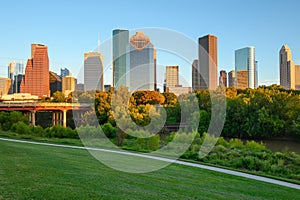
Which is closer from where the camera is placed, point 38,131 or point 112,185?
point 112,185

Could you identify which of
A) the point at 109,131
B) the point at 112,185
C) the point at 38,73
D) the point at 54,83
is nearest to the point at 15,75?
the point at 54,83

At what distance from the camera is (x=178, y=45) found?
790cm

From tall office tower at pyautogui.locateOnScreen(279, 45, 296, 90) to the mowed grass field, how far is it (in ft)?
264

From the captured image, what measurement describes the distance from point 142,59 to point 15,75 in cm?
13862

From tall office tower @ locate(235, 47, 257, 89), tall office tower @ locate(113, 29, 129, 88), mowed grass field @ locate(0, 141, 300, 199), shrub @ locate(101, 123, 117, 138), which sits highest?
tall office tower @ locate(235, 47, 257, 89)

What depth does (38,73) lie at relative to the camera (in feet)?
321

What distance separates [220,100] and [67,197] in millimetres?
25358

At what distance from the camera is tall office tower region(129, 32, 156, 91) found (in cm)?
828

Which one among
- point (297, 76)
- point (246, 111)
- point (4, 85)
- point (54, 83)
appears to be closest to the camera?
point (246, 111)

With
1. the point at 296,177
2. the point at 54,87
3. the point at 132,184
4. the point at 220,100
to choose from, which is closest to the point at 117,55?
the point at 132,184

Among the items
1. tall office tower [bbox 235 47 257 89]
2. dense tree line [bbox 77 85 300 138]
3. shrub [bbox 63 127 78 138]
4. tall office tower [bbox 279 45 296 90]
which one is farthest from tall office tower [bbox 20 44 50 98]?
shrub [bbox 63 127 78 138]

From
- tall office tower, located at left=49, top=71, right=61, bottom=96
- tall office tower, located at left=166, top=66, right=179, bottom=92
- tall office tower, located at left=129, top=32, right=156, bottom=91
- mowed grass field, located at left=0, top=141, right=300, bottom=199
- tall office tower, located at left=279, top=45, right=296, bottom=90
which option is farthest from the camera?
tall office tower, located at left=49, top=71, right=61, bottom=96

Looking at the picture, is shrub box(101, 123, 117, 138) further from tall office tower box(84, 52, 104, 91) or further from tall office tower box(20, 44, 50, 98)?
tall office tower box(20, 44, 50, 98)

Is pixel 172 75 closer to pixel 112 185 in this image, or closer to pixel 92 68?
pixel 92 68
